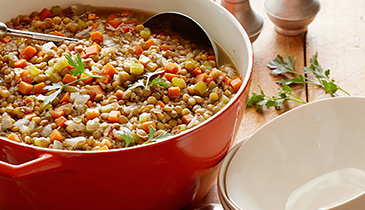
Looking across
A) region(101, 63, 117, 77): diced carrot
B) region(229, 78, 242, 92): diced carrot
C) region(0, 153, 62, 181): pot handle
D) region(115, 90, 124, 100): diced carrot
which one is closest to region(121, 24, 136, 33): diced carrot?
region(101, 63, 117, 77): diced carrot

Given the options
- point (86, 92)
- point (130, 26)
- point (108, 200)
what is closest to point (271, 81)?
point (130, 26)

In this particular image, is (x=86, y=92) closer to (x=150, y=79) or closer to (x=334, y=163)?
(x=150, y=79)

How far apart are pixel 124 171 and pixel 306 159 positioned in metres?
0.64

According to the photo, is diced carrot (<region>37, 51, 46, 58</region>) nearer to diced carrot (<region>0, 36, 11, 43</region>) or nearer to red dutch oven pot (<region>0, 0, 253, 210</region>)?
diced carrot (<region>0, 36, 11, 43</region>)

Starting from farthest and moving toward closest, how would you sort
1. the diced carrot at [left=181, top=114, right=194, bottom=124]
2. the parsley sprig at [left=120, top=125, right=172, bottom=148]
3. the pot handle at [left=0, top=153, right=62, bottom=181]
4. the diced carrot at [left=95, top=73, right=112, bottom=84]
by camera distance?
the diced carrot at [left=95, top=73, right=112, bottom=84] < the diced carrot at [left=181, top=114, right=194, bottom=124] < the parsley sprig at [left=120, top=125, right=172, bottom=148] < the pot handle at [left=0, top=153, right=62, bottom=181]

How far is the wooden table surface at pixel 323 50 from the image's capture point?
6.48ft

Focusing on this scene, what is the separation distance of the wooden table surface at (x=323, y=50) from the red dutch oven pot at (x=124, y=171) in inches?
17.9

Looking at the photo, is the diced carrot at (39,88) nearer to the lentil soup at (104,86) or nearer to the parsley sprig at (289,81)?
the lentil soup at (104,86)

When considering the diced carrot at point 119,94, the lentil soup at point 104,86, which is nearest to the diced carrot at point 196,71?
the lentil soup at point 104,86

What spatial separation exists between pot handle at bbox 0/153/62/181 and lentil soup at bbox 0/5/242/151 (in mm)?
188

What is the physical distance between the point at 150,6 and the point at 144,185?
89cm

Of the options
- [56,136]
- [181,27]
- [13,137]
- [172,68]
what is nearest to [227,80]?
[172,68]

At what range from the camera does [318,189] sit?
1.53 m

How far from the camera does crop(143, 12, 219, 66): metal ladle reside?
69.7 inches
